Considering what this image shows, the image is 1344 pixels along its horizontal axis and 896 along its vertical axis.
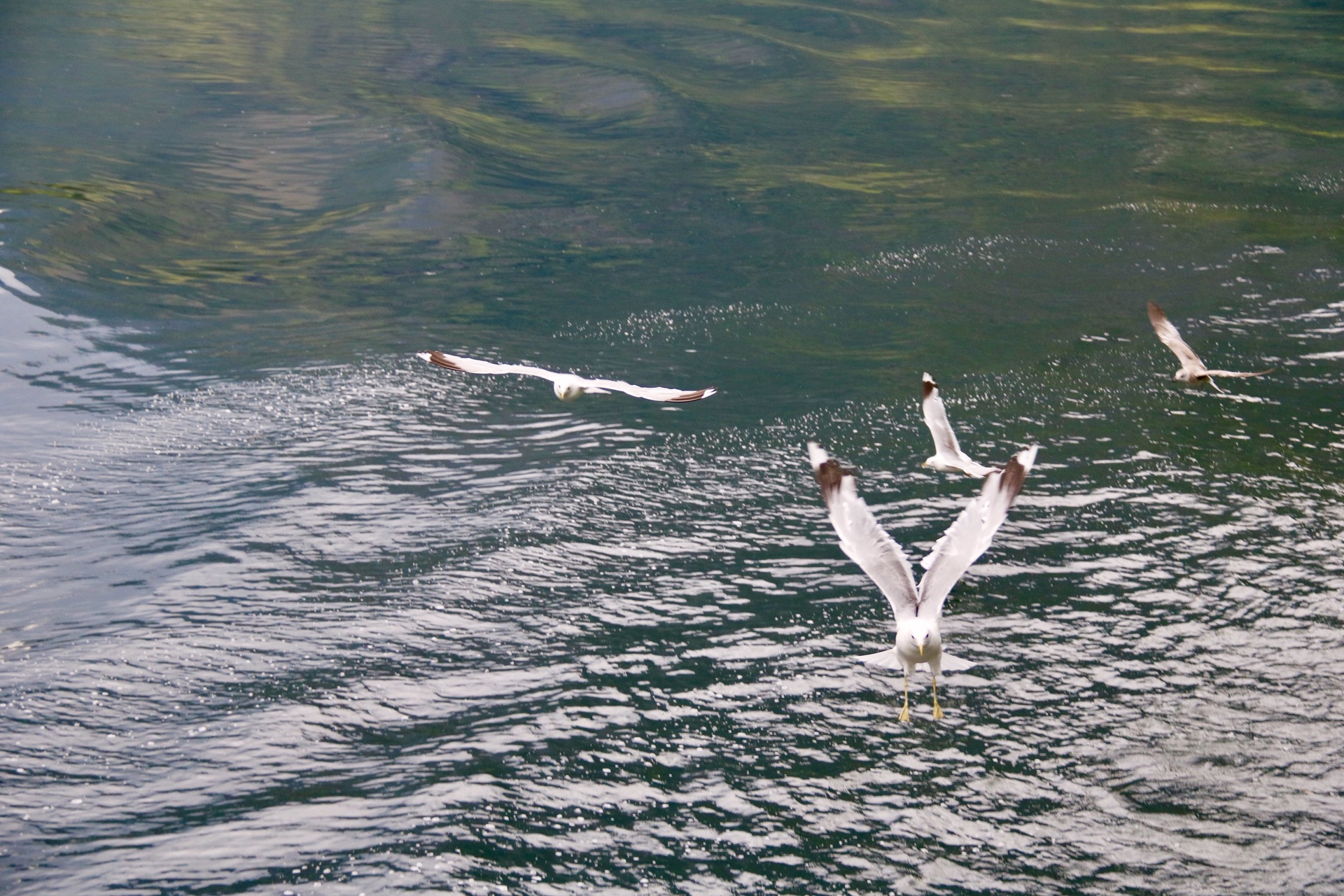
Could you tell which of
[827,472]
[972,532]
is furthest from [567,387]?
[972,532]

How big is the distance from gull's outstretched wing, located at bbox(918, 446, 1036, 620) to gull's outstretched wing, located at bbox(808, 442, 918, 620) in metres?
0.12

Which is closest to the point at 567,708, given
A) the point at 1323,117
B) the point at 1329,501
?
the point at 1329,501

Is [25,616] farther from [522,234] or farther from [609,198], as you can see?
[609,198]

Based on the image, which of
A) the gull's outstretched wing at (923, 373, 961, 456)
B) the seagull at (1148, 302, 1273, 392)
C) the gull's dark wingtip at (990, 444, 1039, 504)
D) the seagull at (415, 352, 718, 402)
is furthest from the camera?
the seagull at (1148, 302, 1273, 392)

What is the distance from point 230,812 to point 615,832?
8.84 feet

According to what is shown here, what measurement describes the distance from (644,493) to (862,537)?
516 cm

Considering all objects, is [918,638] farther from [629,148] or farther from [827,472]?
[629,148]

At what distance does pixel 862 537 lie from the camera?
302 inches

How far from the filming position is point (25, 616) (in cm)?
1109

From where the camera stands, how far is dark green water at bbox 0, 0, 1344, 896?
8836 millimetres

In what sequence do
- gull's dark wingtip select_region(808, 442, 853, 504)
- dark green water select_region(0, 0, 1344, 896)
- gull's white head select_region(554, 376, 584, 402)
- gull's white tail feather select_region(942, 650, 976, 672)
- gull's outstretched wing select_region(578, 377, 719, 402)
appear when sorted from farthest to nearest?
gull's white head select_region(554, 376, 584, 402), gull's white tail feather select_region(942, 650, 976, 672), gull's outstretched wing select_region(578, 377, 719, 402), dark green water select_region(0, 0, 1344, 896), gull's dark wingtip select_region(808, 442, 853, 504)

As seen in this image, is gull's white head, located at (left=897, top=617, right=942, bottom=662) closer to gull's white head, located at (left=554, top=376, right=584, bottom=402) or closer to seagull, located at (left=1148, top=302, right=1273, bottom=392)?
gull's white head, located at (left=554, top=376, right=584, bottom=402)

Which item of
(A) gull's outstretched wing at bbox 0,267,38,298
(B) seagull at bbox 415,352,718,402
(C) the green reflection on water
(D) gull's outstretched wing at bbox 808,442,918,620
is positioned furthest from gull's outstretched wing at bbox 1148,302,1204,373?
(A) gull's outstretched wing at bbox 0,267,38,298

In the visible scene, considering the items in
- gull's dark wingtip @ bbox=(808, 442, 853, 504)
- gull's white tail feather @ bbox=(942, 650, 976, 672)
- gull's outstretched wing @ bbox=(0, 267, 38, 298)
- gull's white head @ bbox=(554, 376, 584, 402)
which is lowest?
gull's white tail feather @ bbox=(942, 650, 976, 672)
